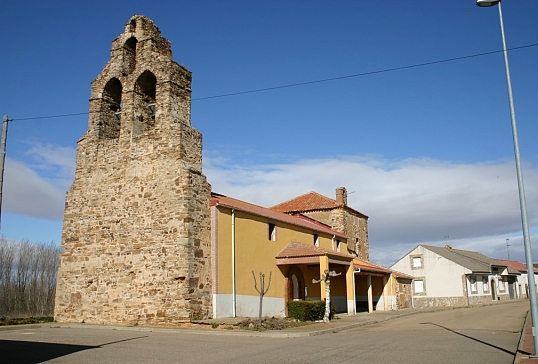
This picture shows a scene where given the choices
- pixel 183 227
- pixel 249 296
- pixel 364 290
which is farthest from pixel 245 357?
pixel 364 290

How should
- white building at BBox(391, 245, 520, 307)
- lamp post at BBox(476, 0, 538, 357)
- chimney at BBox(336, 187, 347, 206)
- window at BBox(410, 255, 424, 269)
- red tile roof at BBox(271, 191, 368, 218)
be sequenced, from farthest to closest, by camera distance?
1. window at BBox(410, 255, 424, 269)
2. white building at BBox(391, 245, 520, 307)
3. chimney at BBox(336, 187, 347, 206)
4. red tile roof at BBox(271, 191, 368, 218)
5. lamp post at BBox(476, 0, 538, 357)

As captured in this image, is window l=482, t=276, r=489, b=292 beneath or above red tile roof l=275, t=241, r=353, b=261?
beneath

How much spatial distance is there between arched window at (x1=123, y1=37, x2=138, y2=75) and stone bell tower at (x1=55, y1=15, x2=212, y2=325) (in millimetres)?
56

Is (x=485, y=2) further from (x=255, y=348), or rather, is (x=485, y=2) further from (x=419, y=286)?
(x=419, y=286)

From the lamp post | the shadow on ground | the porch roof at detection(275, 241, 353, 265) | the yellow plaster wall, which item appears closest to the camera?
the lamp post

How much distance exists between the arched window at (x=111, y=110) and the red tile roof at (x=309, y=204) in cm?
1820

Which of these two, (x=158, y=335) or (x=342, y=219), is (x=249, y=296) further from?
(x=342, y=219)

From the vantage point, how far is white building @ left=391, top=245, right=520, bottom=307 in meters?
44.4

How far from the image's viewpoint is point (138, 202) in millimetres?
20969

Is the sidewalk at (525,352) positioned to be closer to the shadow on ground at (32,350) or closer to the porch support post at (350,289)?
the shadow on ground at (32,350)

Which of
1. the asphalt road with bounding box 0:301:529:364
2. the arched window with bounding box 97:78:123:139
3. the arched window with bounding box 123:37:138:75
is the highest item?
the arched window with bounding box 123:37:138:75

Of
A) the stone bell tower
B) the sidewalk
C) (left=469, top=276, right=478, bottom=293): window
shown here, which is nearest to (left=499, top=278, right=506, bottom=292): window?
(left=469, top=276, right=478, bottom=293): window

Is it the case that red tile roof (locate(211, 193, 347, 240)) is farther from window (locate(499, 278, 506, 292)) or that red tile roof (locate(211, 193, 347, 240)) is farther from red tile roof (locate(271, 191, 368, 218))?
window (locate(499, 278, 506, 292))

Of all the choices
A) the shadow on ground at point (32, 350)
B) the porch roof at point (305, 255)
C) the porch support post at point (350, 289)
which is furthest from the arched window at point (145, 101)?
the porch support post at point (350, 289)
